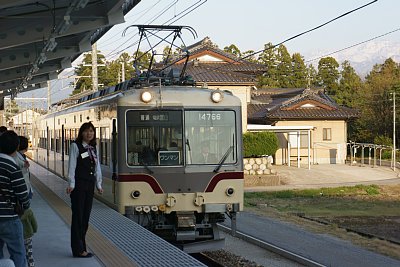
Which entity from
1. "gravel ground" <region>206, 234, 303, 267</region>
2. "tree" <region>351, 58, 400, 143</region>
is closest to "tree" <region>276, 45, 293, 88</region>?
"tree" <region>351, 58, 400, 143</region>

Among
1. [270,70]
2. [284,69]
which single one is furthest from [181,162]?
[284,69]

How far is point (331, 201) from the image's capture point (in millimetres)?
21844

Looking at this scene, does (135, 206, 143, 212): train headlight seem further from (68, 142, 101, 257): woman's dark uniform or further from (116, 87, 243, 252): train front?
(68, 142, 101, 257): woman's dark uniform

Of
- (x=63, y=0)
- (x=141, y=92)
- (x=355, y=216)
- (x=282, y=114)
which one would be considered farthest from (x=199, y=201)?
(x=282, y=114)

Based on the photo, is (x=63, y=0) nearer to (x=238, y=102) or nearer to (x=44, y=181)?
(x=238, y=102)

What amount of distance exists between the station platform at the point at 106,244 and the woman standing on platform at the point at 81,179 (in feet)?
0.79

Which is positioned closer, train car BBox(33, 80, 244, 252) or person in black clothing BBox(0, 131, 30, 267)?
person in black clothing BBox(0, 131, 30, 267)

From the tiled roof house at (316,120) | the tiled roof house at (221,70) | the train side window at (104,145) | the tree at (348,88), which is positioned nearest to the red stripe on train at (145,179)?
the train side window at (104,145)

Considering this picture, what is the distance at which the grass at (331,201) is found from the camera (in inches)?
743

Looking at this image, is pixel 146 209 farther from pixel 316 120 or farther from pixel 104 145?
pixel 316 120

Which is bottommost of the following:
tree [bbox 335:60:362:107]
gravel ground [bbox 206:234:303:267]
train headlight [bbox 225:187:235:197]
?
gravel ground [bbox 206:234:303:267]

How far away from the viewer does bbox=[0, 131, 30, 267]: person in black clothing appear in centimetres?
509

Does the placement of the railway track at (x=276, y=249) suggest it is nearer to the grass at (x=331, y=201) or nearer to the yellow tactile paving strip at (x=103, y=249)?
the yellow tactile paving strip at (x=103, y=249)

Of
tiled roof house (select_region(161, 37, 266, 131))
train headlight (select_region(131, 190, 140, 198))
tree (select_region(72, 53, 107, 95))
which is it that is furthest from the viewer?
tree (select_region(72, 53, 107, 95))
